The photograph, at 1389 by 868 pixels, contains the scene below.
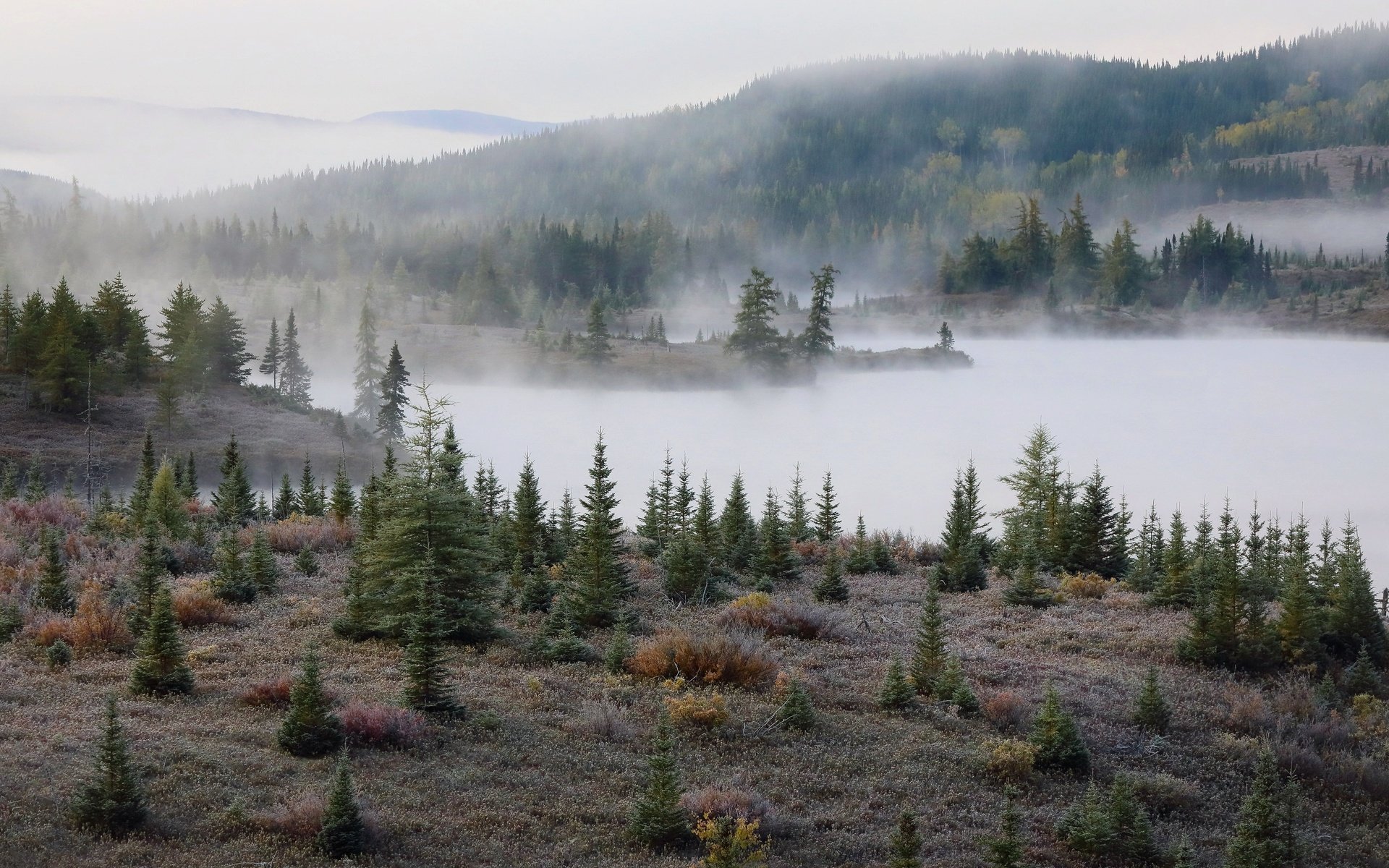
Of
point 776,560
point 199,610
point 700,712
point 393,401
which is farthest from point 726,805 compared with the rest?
point 393,401

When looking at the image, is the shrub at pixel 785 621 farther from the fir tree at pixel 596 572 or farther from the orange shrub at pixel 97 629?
the orange shrub at pixel 97 629

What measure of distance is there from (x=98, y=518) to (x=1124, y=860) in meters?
27.1

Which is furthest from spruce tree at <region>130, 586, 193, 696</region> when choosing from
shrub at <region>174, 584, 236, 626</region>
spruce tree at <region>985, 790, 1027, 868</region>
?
spruce tree at <region>985, 790, 1027, 868</region>

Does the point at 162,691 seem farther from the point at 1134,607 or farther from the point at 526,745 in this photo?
the point at 1134,607

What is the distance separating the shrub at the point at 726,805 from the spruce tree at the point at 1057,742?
4795 millimetres

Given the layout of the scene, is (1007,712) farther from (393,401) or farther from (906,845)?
(393,401)

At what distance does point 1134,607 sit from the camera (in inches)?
1030

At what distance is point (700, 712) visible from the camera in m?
15.3

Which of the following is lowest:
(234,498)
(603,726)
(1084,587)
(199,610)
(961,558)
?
(1084,587)

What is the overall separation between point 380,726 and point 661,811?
177 inches

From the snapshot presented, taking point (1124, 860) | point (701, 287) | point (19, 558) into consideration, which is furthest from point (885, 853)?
point (701, 287)

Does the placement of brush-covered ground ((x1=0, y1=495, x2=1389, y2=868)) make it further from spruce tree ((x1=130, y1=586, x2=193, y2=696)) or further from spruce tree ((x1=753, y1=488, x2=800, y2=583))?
spruce tree ((x1=753, y1=488, x2=800, y2=583))

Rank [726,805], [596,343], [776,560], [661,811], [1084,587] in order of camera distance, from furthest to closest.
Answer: [596,343] < [776,560] < [1084,587] < [726,805] < [661,811]

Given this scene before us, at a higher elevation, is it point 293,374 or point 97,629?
point 293,374
